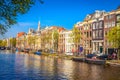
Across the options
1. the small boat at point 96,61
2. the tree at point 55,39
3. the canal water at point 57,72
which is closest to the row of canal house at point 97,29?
the small boat at point 96,61

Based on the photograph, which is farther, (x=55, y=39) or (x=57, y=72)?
(x=55, y=39)

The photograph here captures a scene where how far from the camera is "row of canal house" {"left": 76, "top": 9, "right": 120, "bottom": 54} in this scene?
105 meters

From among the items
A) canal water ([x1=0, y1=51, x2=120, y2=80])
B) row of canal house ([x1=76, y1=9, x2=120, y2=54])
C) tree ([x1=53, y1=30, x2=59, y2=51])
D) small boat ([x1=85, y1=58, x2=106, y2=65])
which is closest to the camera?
canal water ([x1=0, y1=51, x2=120, y2=80])

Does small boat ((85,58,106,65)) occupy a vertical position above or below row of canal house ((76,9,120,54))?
below

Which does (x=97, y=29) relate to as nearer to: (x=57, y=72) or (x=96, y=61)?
(x=96, y=61)

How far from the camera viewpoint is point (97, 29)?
117m

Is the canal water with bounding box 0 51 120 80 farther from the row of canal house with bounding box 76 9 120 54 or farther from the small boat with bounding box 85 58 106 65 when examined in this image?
the row of canal house with bounding box 76 9 120 54

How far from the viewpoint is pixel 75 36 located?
11712 centimetres

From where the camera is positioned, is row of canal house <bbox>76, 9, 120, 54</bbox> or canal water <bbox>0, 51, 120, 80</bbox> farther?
row of canal house <bbox>76, 9, 120, 54</bbox>

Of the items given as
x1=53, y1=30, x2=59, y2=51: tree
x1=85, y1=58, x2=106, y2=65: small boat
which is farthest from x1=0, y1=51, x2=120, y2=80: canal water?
x1=53, y1=30, x2=59, y2=51: tree

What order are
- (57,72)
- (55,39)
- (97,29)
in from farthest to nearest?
(55,39), (97,29), (57,72)

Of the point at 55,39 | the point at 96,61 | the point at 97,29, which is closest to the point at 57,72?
the point at 96,61

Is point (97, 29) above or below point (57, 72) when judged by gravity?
above

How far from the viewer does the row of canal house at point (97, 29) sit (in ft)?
344
